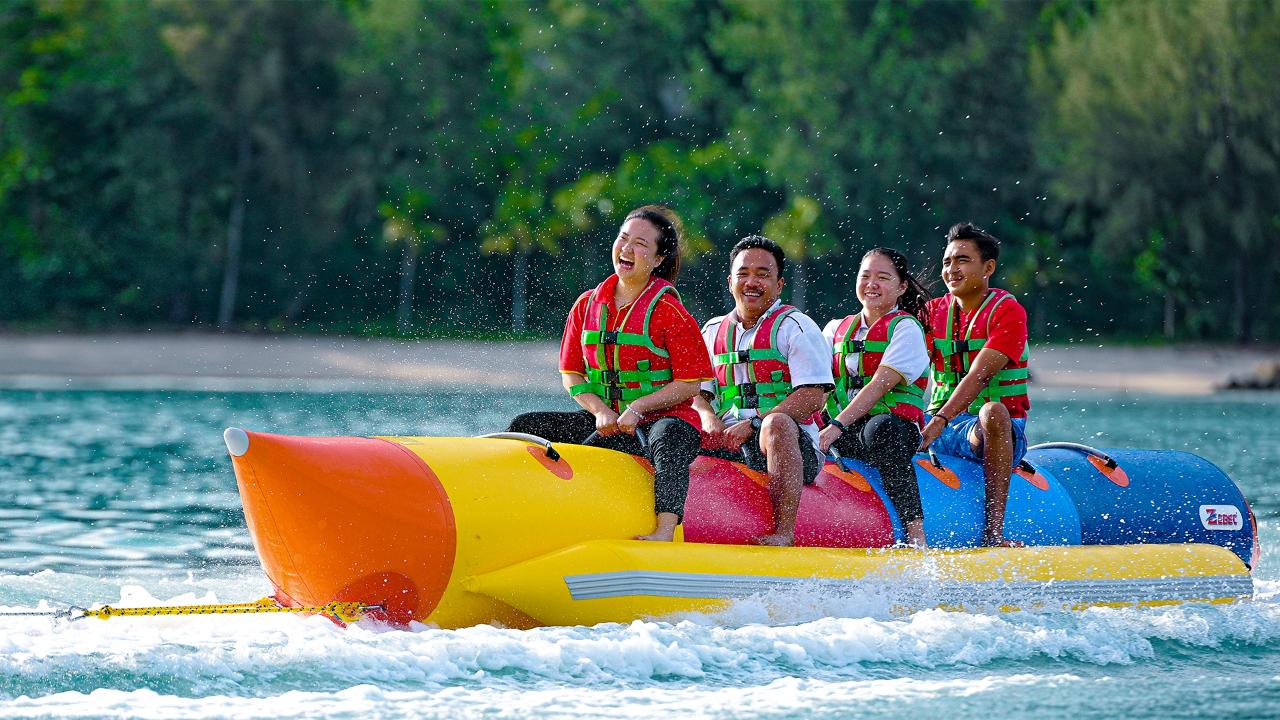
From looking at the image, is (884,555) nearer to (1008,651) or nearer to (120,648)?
(1008,651)

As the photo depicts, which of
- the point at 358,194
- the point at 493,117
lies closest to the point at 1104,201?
the point at 493,117

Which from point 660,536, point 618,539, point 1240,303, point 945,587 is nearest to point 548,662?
point 618,539

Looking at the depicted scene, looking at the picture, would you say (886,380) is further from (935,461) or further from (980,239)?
(980,239)

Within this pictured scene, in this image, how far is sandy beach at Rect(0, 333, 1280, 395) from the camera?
1762 centimetres

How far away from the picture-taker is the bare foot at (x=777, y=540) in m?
4.96

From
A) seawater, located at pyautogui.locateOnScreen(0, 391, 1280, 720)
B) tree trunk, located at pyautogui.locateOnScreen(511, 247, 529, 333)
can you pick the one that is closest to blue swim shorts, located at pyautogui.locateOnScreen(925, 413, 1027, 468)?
seawater, located at pyautogui.locateOnScreen(0, 391, 1280, 720)

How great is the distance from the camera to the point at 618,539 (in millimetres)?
4750

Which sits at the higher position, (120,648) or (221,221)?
(221,221)

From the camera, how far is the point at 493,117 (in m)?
25.2

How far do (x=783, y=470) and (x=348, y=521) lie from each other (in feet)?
4.43

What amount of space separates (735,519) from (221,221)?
2034 cm

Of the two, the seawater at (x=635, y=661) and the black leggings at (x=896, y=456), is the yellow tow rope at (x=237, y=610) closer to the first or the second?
the seawater at (x=635, y=661)

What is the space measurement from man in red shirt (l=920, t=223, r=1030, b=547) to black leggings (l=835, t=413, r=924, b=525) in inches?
10.3

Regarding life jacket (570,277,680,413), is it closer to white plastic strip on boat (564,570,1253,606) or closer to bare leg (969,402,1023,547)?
white plastic strip on boat (564,570,1253,606)
